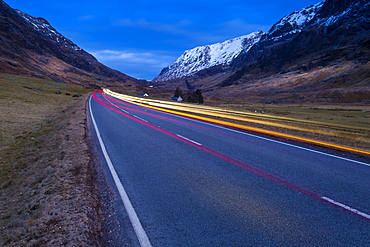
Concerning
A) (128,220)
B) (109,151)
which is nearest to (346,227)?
(128,220)

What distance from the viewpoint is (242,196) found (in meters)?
4.82

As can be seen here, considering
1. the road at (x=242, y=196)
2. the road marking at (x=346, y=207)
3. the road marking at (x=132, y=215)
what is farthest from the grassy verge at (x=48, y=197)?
the road marking at (x=346, y=207)

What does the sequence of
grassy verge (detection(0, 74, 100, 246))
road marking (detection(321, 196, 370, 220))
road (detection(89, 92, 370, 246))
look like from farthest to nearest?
road marking (detection(321, 196, 370, 220)), road (detection(89, 92, 370, 246)), grassy verge (detection(0, 74, 100, 246))

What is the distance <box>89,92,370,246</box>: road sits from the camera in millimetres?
3537

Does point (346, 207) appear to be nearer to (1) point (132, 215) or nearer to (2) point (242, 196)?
(2) point (242, 196)

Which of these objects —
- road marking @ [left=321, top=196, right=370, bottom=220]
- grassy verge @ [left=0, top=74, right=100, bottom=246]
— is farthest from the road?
grassy verge @ [left=0, top=74, right=100, bottom=246]

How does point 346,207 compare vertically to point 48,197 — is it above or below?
above

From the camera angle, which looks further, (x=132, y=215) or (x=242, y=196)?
(x=242, y=196)

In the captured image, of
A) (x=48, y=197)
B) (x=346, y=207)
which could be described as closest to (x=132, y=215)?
(x=48, y=197)

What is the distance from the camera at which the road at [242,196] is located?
3537 mm

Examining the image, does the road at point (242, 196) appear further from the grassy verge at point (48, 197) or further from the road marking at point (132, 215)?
the grassy verge at point (48, 197)

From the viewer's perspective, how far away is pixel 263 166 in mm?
6754

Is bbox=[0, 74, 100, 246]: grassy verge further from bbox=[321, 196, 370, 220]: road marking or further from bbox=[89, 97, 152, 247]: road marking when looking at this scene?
bbox=[321, 196, 370, 220]: road marking

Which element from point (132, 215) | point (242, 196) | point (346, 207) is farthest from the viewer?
point (242, 196)
